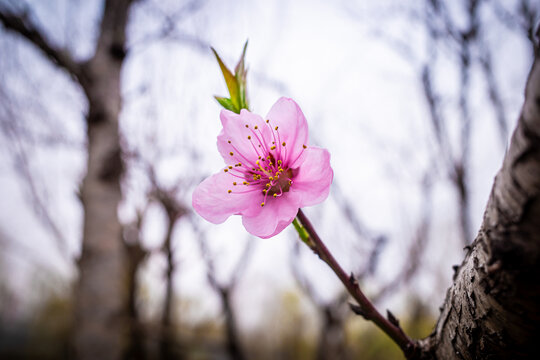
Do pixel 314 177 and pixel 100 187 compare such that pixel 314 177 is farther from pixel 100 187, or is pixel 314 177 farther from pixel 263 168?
pixel 100 187

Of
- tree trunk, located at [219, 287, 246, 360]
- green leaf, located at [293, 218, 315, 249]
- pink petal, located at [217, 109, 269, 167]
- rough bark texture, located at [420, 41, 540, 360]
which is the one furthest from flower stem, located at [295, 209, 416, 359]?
tree trunk, located at [219, 287, 246, 360]

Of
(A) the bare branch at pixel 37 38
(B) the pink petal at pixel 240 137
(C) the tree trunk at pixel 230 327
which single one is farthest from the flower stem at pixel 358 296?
(C) the tree trunk at pixel 230 327

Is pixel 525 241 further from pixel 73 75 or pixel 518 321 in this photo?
pixel 73 75

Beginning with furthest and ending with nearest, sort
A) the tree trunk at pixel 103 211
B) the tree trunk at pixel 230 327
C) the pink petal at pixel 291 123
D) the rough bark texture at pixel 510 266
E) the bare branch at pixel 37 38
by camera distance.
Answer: the tree trunk at pixel 230 327, the bare branch at pixel 37 38, the tree trunk at pixel 103 211, the pink petal at pixel 291 123, the rough bark texture at pixel 510 266

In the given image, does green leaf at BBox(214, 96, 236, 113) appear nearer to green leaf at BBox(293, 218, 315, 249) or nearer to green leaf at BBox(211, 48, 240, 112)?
green leaf at BBox(211, 48, 240, 112)

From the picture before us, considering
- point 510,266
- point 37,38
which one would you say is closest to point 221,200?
point 510,266

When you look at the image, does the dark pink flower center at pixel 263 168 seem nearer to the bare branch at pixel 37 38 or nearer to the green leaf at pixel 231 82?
the green leaf at pixel 231 82

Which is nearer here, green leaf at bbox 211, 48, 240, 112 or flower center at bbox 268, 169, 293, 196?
green leaf at bbox 211, 48, 240, 112
